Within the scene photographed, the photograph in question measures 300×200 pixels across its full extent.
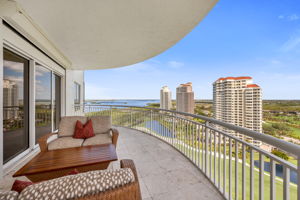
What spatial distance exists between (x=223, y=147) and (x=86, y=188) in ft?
5.40

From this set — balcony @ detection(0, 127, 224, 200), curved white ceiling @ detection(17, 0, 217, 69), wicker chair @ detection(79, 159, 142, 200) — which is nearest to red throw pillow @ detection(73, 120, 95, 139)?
balcony @ detection(0, 127, 224, 200)

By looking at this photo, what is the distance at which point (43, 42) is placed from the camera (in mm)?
3002

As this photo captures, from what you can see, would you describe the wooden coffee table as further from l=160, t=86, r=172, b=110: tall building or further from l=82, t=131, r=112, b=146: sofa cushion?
l=160, t=86, r=172, b=110: tall building

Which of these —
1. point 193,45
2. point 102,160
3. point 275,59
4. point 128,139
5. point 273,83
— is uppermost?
point 193,45

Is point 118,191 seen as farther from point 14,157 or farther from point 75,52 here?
point 75,52

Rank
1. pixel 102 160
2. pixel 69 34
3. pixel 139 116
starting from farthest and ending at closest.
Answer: pixel 139 116
pixel 69 34
pixel 102 160

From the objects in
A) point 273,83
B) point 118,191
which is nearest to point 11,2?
point 118,191

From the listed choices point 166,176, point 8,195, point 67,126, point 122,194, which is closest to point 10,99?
point 67,126

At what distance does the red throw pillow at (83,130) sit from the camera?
2.80m

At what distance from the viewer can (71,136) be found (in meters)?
2.91

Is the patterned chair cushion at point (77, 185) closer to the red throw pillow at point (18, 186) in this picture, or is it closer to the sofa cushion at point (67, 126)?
the red throw pillow at point (18, 186)

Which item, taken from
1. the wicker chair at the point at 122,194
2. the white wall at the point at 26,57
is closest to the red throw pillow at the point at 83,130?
the white wall at the point at 26,57

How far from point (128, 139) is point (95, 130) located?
1.11 m

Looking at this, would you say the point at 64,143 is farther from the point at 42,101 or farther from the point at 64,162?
the point at 42,101
